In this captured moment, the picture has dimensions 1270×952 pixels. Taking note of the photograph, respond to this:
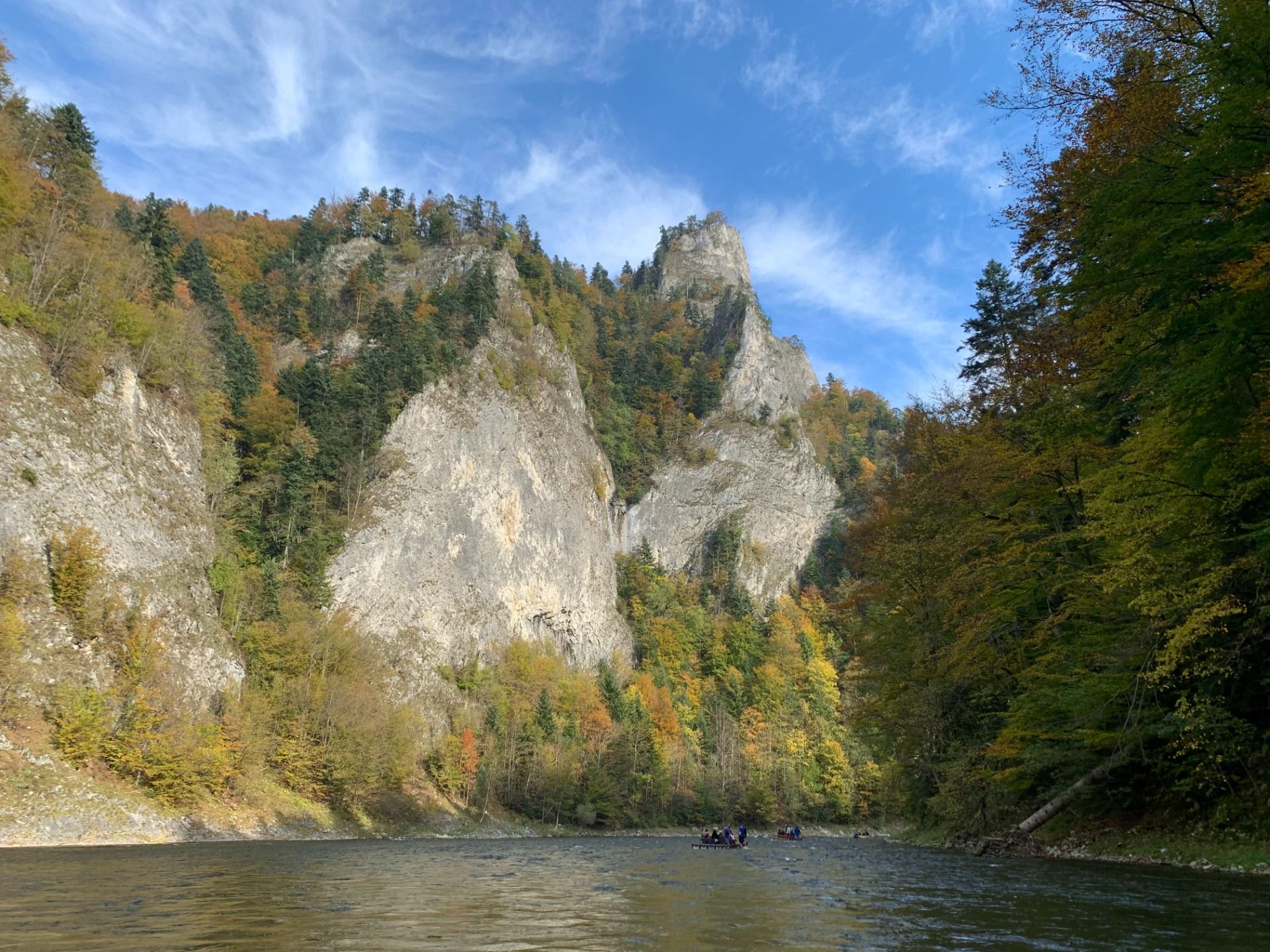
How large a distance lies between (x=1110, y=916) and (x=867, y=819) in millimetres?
87365

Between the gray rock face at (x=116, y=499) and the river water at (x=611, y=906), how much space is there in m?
17.0

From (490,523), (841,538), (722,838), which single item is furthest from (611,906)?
(490,523)

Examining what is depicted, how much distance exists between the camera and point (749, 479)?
125 m

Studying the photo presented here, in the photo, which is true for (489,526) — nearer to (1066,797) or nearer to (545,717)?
(545,717)

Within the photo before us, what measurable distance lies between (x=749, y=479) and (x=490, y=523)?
56.8 metres

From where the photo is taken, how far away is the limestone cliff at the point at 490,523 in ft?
217

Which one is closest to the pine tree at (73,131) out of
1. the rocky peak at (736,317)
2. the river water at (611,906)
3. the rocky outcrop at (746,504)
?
the river water at (611,906)

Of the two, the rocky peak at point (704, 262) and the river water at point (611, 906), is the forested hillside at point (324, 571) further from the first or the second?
the rocky peak at point (704, 262)

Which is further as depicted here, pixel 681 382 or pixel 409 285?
pixel 681 382

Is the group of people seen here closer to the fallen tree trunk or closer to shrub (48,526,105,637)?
the fallen tree trunk

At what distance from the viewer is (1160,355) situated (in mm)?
14656

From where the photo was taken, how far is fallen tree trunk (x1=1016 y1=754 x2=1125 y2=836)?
17852 millimetres

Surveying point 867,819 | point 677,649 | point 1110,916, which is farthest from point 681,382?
point 1110,916

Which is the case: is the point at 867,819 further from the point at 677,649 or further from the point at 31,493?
the point at 31,493
